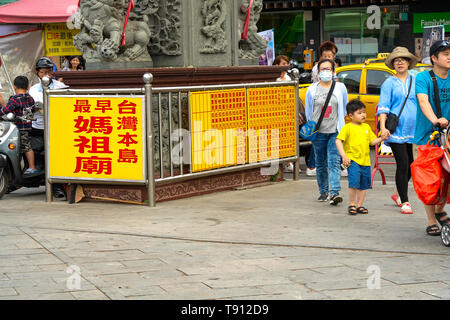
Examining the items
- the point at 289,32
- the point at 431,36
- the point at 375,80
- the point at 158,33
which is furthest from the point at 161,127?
the point at 289,32

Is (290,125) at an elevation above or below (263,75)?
below

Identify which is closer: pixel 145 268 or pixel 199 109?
pixel 145 268

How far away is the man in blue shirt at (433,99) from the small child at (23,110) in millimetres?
5146

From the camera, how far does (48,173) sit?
31.9 feet

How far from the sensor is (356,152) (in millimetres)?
8703

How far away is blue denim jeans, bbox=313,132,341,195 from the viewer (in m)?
9.32

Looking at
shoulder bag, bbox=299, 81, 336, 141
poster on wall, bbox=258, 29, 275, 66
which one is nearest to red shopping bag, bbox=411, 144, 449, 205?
shoulder bag, bbox=299, 81, 336, 141

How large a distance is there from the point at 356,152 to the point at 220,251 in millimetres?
2459

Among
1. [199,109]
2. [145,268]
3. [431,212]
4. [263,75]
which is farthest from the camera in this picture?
[263,75]

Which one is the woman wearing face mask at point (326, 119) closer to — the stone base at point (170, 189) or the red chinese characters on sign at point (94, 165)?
the stone base at point (170, 189)

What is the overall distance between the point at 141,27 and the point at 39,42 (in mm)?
9327

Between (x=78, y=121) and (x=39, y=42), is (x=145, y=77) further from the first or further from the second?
(x=39, y=42)

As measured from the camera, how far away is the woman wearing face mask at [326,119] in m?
9.41

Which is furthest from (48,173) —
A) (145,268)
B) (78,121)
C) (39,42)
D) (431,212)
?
(39,42)
